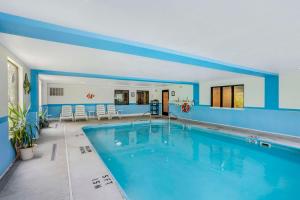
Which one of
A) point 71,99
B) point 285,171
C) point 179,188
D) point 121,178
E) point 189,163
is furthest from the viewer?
point 71,99

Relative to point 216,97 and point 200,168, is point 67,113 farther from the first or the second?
point 216,97

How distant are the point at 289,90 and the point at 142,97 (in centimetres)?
806

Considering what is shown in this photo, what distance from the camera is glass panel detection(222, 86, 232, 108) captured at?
7.29 meters

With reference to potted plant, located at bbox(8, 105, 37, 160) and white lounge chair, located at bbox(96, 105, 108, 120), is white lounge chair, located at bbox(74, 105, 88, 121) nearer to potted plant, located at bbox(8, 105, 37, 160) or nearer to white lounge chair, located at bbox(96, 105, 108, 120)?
white lounge chair, located at bbox(96, 105, 108, 120)

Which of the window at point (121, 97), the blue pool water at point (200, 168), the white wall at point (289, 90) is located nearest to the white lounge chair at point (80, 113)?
the window at point (121, 97)

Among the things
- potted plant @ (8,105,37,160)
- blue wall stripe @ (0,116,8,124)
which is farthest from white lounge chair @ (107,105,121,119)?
blue wall stripe @ (0,116,8,124)

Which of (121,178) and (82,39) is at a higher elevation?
(82,39)

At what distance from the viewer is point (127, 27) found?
6.66 feet

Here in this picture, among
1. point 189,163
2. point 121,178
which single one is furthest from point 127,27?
point 189,163

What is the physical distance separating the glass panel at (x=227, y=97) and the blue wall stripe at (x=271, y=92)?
5.24 feet

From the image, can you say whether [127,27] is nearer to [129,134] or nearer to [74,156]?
[74,156]

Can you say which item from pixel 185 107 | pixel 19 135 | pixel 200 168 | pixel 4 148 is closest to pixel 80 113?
pixel 185 107

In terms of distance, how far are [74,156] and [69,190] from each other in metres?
1.30

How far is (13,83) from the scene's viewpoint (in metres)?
Answer: 3.58
